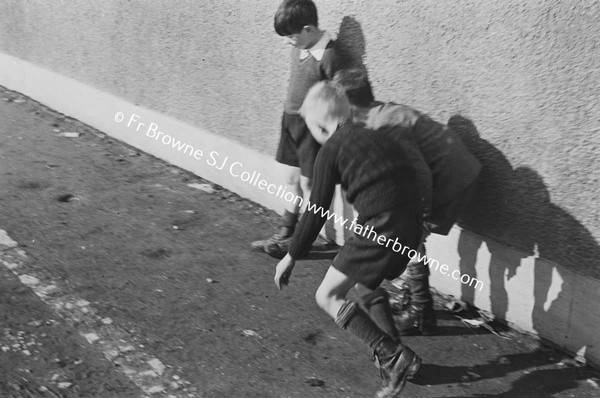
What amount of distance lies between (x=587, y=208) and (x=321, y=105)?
158 cm

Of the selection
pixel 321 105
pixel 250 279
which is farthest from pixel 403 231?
pixel 250 279

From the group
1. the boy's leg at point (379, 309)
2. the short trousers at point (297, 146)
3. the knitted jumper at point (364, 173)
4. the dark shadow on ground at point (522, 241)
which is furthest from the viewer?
the short trousers at point (297, 146)

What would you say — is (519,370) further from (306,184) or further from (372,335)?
(306,184)

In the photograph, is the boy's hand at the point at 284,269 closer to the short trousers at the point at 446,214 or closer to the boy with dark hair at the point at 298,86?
the short trousers at the point at 446,214

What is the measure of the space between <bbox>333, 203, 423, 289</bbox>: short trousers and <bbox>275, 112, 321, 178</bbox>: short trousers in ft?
5.31

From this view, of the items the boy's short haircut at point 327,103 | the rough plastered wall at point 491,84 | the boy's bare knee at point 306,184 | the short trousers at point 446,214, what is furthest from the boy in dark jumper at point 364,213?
the boy's bare knee at point 306,184

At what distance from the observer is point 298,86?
555 centimetres

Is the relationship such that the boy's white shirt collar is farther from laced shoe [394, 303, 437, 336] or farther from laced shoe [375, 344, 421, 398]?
laced shoe [375, 344, 421, 398]

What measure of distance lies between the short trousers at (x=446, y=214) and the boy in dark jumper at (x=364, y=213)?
63 cm

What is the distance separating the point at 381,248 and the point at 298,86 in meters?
1.93

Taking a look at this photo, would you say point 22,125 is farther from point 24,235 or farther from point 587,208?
point 587,208

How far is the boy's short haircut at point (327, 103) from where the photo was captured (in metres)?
3.93

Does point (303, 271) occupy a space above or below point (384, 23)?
below

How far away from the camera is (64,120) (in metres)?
8.73
